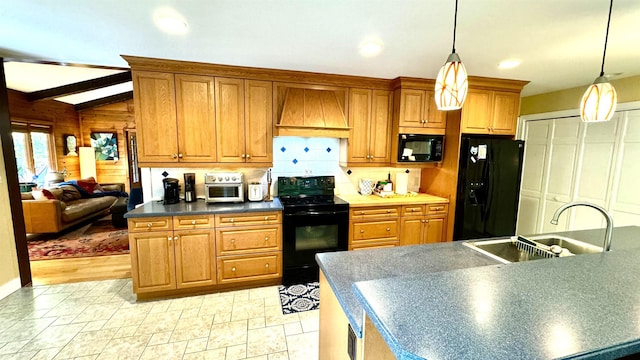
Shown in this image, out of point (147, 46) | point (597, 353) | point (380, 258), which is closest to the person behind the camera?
point (597, 353)

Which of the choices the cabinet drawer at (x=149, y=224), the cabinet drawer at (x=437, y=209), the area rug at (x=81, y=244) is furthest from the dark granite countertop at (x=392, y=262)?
the area rug at (x=81, y=244)

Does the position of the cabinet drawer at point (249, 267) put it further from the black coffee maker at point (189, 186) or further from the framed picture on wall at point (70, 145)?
the framed picture on wall at point (70, 145)

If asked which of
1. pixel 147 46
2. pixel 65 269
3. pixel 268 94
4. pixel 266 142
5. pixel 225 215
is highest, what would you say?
pixel 147 46

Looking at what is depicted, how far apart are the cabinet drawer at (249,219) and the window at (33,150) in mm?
5310

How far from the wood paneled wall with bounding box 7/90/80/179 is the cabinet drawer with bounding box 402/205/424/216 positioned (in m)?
7.11

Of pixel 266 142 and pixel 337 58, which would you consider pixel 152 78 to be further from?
pixel 337 58

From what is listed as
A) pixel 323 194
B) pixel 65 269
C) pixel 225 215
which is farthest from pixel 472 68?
pixel 65 269

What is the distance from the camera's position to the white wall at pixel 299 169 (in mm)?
2980

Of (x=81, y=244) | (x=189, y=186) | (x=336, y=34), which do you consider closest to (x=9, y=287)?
(x=81, y=244)

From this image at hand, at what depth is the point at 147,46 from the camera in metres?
2.21

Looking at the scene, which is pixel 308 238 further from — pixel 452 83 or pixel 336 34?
pixel 452 83

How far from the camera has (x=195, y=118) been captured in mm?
2721

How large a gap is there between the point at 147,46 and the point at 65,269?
2.97 meters

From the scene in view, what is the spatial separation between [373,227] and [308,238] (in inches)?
31.0
